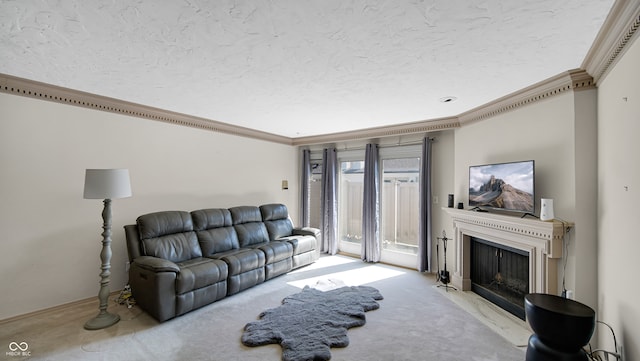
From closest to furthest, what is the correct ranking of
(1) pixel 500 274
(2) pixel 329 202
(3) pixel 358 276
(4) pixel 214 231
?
(1) pixel 500 274, (4) pixel 214 231, (3) pixel 358 276, (2) pixel 329 202

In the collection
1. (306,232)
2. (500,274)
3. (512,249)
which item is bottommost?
(500,274)

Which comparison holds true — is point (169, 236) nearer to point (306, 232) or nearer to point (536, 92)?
point (306, 232)

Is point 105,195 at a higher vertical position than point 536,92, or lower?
lower

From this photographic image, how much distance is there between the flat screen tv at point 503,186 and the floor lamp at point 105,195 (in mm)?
4261

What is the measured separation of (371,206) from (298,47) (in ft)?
12.2

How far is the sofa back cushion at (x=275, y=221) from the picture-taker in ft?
16.6

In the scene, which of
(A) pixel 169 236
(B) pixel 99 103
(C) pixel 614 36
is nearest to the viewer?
(C) pixel 614 36

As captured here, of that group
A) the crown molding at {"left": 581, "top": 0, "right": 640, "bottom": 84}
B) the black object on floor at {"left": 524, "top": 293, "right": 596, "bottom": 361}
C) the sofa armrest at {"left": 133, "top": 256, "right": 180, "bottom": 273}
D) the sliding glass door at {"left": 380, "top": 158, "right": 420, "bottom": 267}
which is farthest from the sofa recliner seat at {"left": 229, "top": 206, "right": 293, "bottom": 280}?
the crown molding at {"left": 581, "top": 0, "right": 640, "bottom": 84}

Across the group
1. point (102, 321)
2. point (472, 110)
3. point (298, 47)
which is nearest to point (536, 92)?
point (472, 110)

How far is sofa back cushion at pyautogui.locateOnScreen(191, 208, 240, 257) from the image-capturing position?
4.04m

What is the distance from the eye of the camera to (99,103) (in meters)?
3.38

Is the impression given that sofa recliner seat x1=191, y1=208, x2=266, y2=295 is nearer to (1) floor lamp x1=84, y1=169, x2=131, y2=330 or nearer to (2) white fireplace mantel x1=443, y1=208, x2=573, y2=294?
(1) floor lamp x1=84, y1=169, x2=131, y2=330

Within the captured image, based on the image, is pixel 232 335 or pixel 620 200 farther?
pixel 232 335

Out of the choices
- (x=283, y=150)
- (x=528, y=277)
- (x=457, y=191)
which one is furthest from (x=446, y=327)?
(x=283, y=150)
